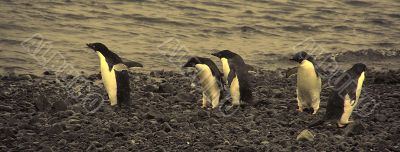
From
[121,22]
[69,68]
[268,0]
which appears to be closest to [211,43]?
[121,22]

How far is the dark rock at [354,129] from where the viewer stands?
25.4 ft

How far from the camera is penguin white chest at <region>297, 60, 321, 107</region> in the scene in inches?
356

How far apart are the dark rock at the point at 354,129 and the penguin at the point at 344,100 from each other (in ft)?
1.00

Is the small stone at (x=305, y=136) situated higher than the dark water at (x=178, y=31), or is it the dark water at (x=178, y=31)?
the small stone at (x=305, y=136)

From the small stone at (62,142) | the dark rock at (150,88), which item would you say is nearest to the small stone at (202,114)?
the dark rock at (150,88)

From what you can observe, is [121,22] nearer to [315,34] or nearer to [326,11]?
[315,34]

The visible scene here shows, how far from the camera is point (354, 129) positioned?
7777 mm

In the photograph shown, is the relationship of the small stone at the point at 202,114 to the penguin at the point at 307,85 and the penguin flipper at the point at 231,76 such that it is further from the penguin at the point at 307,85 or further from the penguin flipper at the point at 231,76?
the penguin at the point at 307,85

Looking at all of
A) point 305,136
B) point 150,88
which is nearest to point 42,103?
point 150,88

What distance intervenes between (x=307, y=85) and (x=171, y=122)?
2.00 metres

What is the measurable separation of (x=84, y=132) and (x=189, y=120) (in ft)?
3.94

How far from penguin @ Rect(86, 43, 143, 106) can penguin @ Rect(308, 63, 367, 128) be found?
7.61 feet

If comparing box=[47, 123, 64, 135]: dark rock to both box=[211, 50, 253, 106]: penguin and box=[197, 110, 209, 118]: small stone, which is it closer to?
box=[197, 110, 209, 118]: small stone

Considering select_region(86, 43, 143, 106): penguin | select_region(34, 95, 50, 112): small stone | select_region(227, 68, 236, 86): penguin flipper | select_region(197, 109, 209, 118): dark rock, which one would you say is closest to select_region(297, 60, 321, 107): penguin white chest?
select_region(227, 68, 236, 86): penguin flipper
